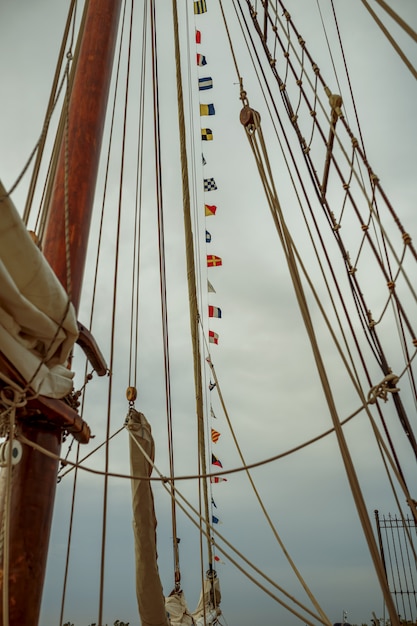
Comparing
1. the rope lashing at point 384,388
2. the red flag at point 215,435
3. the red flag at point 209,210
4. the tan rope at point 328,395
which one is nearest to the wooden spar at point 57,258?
the tan rope at point 328,395

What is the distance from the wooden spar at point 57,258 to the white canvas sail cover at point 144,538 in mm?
1195

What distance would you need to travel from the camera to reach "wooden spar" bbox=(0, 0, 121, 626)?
1830 mm

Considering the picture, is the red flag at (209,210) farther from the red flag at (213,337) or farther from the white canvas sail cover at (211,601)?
the white canvas sail cover at (211,601)

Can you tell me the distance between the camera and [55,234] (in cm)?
252

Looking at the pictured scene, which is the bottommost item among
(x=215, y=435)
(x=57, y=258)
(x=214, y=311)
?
(x=57, y=258)

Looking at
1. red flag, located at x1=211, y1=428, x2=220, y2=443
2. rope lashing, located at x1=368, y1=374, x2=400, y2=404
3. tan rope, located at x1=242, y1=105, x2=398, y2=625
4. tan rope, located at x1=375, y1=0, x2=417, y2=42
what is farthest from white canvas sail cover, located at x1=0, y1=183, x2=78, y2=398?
red flag, located at x1=211, y1=428, x2=220, y2=443

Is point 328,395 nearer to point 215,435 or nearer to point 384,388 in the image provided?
point 384,388

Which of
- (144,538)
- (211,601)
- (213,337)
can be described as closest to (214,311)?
(213,337)

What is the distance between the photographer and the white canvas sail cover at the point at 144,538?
3.13m

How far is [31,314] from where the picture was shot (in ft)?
5.36

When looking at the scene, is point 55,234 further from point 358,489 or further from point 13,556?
point 358,489

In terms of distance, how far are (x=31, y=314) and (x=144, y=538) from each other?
7.32 ft

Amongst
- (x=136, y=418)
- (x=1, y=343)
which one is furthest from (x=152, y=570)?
(x=1, y=343)

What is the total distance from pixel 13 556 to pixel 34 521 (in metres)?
0.15
